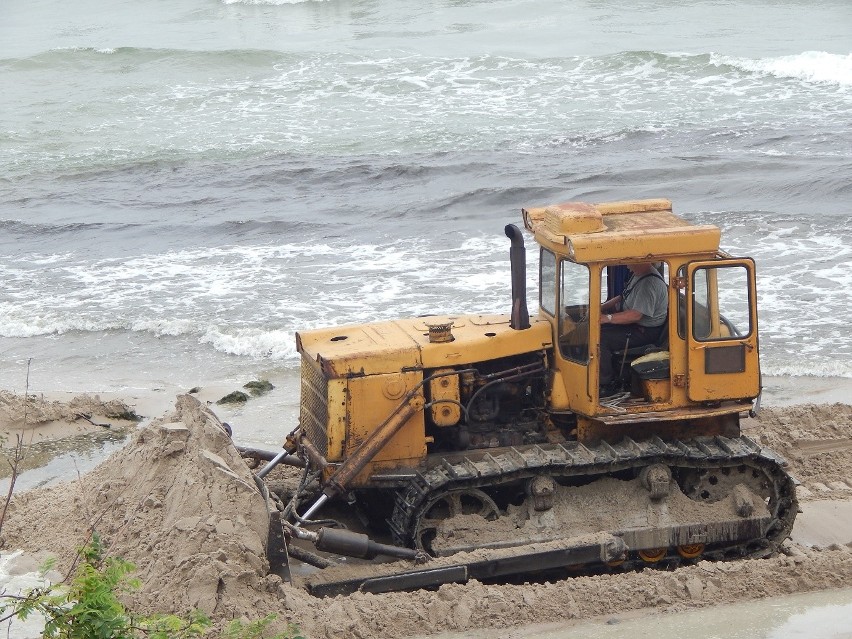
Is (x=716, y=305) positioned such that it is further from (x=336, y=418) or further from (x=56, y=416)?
(x=56, y=416)

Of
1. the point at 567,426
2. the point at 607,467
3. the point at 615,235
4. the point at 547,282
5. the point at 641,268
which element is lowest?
the point at 607,467

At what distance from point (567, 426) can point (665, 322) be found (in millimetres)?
1045

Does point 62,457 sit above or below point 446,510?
below

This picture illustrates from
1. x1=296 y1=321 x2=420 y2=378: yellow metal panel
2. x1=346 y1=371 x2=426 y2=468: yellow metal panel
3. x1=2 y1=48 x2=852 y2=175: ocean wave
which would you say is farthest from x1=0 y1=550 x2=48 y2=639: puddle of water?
x1=2 y1=48 x2=852 y2=175: ocean wave

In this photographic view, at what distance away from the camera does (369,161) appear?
26.0 m

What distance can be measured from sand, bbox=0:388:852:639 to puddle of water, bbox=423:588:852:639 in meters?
0.09

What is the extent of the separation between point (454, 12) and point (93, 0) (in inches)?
721

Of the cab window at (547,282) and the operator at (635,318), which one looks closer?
the operator at (635,318)

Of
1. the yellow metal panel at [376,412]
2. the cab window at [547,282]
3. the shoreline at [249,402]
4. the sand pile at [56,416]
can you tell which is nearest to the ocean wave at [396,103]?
the shoreline at [249,402]

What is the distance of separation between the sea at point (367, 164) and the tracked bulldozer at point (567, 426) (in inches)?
154

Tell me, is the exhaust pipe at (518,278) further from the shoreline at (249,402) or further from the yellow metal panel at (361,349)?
the shoreline at (249,402)

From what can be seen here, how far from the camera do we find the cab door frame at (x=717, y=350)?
315 inches

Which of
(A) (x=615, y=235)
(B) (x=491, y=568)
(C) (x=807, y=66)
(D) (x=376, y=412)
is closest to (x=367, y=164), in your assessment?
(C) (x=807, y=66)

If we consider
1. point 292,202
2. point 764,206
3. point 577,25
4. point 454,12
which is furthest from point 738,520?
point 454,12
